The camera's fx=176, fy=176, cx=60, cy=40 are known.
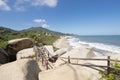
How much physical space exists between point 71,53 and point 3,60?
383 inches

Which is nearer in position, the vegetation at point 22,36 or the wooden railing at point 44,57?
the wooden railing at point 44,57

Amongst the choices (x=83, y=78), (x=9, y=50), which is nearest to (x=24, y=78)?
(x=83, y=78)

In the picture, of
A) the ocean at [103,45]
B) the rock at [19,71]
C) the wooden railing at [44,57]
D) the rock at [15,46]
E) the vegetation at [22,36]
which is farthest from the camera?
the vegetation at [22,36]

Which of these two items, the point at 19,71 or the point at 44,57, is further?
the point at 44,57

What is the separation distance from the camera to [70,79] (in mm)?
7387

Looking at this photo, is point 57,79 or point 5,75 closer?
point 57,79

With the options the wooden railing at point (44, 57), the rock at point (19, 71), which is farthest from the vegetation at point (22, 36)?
the rock at point (19, 71)

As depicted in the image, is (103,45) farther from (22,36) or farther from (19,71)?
(19,71)

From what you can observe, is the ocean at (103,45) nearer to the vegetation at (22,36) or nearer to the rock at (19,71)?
the vegetation at (22,36)

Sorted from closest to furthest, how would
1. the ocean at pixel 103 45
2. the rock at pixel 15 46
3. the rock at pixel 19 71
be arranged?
the rock at pixel 19 71, the rock at pixel 15 46, the ocean at pixel 103 45

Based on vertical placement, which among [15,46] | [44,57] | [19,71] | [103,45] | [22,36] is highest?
[19,71]

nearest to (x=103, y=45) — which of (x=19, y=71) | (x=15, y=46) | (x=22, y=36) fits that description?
(x=22, y=36)

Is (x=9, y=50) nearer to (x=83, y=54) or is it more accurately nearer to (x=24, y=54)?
(x=24, y=54)

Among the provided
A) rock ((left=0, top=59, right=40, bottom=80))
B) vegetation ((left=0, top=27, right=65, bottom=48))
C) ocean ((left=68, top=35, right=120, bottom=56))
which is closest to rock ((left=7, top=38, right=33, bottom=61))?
vegetation ((left=0, top=27, right=65, bottom=48))
